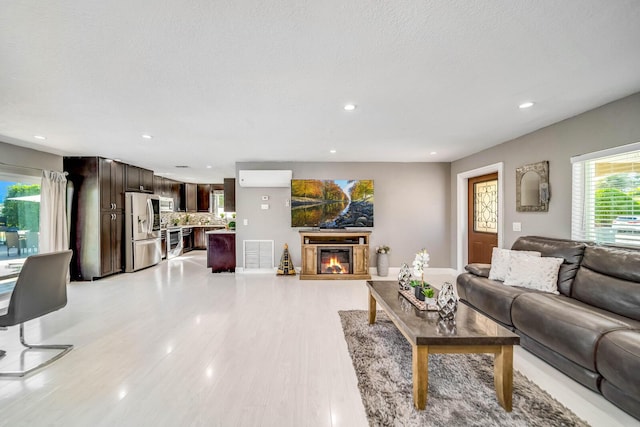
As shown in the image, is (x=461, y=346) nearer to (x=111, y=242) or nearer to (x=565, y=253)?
(x=565, y=253)

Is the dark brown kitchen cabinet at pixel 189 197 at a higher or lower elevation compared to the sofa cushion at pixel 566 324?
higher

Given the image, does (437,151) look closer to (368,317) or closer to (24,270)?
(368,317)

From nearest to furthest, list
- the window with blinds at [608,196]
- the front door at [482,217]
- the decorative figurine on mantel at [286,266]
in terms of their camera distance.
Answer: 1. the window with blinds at [608,196]
2. the front door at [482,217]
3. the decorative figurine on mantel at [286,266]

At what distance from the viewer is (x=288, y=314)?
11.6 feet

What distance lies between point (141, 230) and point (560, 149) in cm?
750

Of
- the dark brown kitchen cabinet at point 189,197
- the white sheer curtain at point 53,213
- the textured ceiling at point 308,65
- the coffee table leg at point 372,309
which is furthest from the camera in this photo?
the dark brown kitchen cabinet at point 189,197

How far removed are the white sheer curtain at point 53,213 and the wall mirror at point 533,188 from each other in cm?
741

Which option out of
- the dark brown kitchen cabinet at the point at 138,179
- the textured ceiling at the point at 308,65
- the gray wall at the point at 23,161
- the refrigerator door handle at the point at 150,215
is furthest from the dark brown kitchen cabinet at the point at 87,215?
the textured ceiling at the point at 308,65

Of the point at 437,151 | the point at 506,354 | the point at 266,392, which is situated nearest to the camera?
the point at 506,354

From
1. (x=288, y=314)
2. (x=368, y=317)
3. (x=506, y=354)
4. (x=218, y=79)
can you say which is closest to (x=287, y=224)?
(x=288, y=314)

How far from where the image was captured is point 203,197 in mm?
9891

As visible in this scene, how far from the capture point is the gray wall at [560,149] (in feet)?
8.73

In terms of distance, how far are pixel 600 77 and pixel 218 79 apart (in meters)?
3.04

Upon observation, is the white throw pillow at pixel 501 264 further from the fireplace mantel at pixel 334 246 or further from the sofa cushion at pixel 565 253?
the fireplace mantel at pixel 334 246
